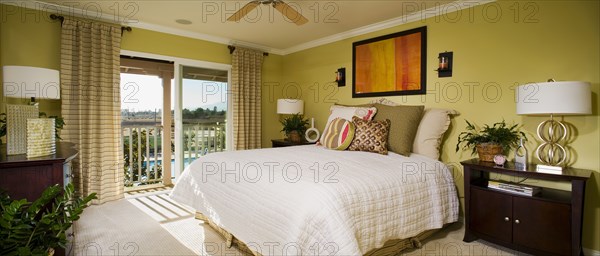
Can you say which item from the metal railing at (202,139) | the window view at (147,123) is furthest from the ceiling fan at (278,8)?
the metal railing at (202,139)

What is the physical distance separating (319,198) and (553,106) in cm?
175

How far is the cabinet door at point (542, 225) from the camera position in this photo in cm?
201

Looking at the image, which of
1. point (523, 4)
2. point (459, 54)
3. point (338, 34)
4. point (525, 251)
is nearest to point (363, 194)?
point (525, 251)

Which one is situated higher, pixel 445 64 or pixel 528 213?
pixel 445 64

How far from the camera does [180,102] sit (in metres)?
4.26

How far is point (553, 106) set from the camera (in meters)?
2.03

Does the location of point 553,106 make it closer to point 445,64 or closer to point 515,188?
point 515,188

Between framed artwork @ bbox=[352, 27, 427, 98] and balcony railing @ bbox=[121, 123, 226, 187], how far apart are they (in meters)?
2.31

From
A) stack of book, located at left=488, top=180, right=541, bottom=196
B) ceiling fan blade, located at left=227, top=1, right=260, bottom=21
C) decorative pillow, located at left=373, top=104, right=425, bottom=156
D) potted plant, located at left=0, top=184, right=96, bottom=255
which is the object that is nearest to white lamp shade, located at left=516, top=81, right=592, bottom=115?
stack of book, located at left=488, top=180, right=541, bottom=196

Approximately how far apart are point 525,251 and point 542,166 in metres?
0.64

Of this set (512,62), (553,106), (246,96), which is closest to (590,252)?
(553,106)

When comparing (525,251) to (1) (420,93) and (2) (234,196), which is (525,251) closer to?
(1) (420,93)

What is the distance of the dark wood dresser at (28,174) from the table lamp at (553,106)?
307 cm

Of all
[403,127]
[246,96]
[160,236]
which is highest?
[246,96]
